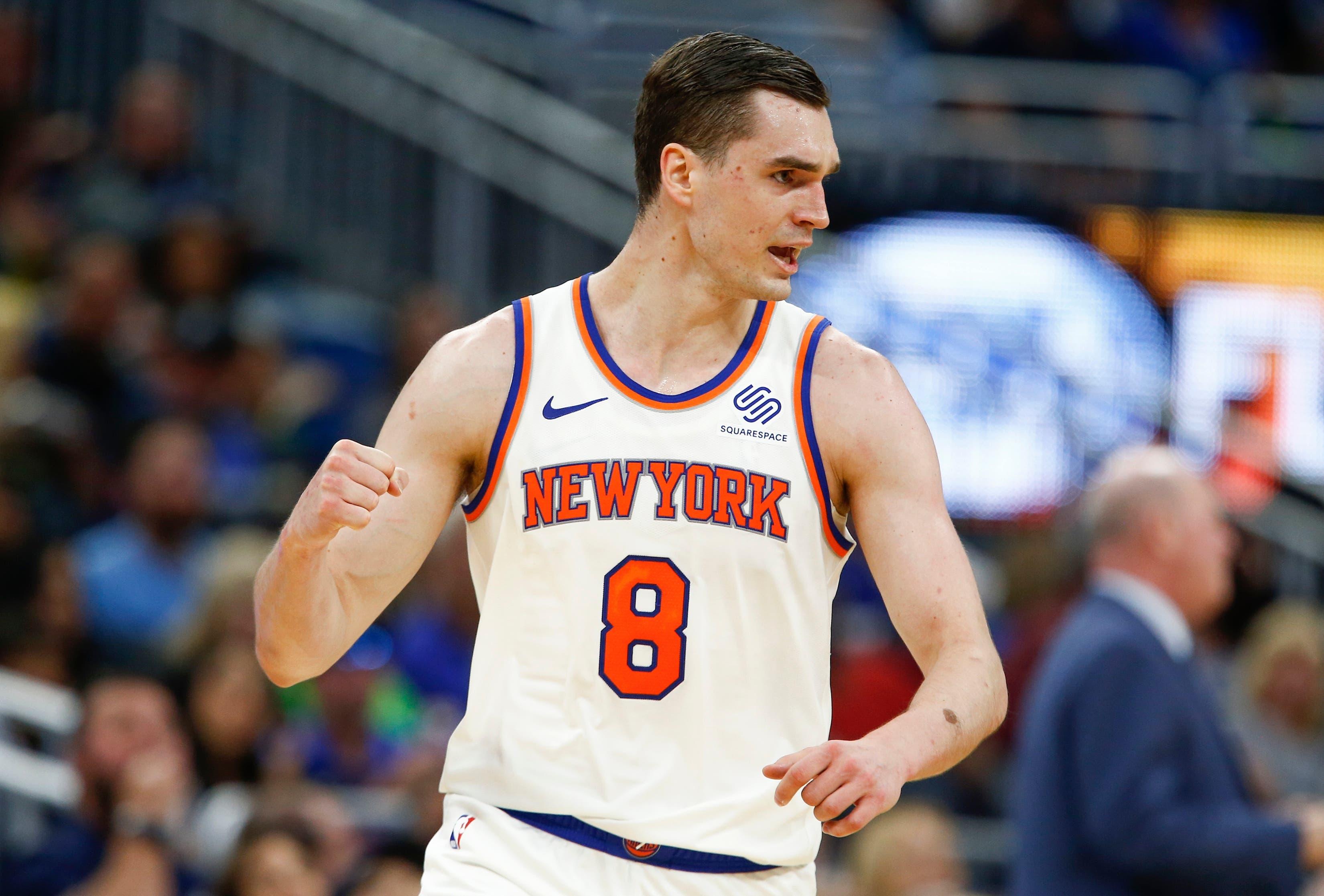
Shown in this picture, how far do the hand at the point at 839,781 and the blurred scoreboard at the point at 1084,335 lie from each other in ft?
24.0

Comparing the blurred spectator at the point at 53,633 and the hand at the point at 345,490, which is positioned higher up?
the hand at the point at 345,490

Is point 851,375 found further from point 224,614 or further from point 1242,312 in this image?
point 1242,312

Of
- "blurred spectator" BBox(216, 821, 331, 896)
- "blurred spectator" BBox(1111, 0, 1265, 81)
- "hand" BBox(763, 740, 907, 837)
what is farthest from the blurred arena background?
"hand" BBox(763, 740, 907, 837)

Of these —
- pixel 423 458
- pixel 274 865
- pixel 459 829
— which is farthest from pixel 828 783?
pixel 274 865

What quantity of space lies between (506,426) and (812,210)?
758 millimetres

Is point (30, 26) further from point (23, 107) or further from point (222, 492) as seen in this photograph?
point (222, 492)

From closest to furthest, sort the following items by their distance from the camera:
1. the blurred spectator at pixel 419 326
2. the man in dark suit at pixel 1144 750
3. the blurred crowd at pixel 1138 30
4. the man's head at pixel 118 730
→ the man in dark suit at pixel 1144 750
the man's head at pixel 118 730
the blurred spectator at pixel 419 326
the blurred crowd at pixel 1138 30

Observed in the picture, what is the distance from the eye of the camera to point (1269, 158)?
11.8m

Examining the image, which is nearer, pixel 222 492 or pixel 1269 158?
pixel 222 492

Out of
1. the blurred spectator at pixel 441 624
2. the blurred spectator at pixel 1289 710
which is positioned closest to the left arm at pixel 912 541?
the blurred spectator at pixel 441 624

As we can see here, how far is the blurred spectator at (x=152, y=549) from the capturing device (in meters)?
8.32

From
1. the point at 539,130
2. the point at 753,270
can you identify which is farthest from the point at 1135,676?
the point at 539,130

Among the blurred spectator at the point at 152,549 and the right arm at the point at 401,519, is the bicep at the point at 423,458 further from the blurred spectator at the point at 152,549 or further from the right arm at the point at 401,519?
the blurred spectator at the point at 152,549

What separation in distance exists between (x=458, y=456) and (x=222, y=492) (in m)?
5.75
